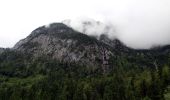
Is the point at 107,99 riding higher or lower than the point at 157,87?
lower

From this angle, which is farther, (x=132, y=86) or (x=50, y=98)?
(x=50, y=98)

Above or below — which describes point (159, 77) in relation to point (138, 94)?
above

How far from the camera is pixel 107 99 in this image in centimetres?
17675

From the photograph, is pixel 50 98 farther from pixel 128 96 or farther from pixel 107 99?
pixel 128 96

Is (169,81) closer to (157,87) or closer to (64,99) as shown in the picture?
(157,87)

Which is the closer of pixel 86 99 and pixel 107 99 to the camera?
pixel 107 99

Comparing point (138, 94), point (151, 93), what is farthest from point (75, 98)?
point (151, 93)

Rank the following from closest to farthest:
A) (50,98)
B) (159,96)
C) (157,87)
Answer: (159,96)
(157,87)
(50,98)

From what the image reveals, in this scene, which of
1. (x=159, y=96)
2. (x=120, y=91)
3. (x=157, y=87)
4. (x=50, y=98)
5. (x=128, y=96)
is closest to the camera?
(x=159, y=96)

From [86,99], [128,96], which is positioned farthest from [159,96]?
[86,99]

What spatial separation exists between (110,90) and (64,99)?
34.4 meters

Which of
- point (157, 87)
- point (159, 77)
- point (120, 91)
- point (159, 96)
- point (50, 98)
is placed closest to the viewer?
point (159, 96)

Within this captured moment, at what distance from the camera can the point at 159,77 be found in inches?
5354

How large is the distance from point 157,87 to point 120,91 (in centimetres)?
5737
